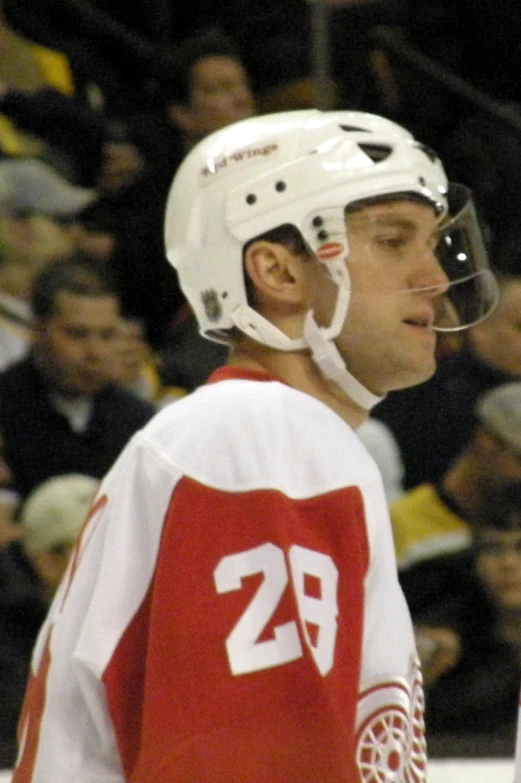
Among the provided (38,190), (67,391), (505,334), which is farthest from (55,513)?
(38,190)

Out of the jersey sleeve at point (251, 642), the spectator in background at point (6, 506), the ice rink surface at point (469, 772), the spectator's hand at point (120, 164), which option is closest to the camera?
the jersey sleeve at point (251, 642)

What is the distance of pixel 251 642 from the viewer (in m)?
1.34

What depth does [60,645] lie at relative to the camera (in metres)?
1.48

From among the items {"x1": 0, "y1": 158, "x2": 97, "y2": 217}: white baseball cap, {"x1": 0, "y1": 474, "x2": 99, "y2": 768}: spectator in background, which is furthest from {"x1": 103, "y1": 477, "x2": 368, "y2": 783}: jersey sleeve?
{"x1": 0, "y1": 158, "x2": 97, "y2": 217}: white baseball cap

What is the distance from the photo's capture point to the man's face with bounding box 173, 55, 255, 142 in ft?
12.9

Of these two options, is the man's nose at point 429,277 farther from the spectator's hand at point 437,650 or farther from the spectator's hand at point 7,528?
the spectator's hand at point 7,528

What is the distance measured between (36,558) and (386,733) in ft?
5.38

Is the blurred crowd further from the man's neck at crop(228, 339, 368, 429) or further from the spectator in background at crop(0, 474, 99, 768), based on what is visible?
the man's neck at crop(228, 339, 368, 429)

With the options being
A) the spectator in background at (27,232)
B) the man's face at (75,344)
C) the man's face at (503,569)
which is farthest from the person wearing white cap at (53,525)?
the man's face at (503,569)

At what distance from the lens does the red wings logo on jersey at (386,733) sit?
144 centimetres

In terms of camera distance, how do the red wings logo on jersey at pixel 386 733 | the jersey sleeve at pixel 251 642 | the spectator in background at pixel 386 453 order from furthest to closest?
the spectator in background at pixel 386 453, the red wings logo on jersey at pixel 386 733, the jersey sleeve at pixel 251 642

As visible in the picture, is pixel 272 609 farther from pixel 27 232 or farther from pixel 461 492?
pixel 27 232

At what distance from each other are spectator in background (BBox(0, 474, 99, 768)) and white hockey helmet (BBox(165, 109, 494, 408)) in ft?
4.40

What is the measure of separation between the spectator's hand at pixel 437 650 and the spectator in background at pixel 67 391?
0.75 m
